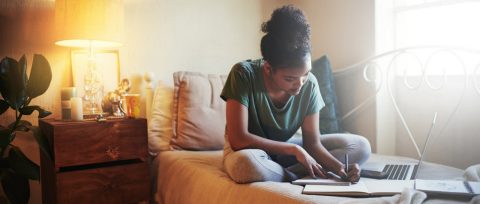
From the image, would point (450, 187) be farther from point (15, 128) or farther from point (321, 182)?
point (15, 128)

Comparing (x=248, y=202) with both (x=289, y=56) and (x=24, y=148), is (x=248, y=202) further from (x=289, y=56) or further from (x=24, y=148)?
(x=24, y=148)

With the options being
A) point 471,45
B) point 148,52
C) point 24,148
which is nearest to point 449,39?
point 471,45

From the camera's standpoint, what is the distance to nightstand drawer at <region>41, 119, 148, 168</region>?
1.60 m

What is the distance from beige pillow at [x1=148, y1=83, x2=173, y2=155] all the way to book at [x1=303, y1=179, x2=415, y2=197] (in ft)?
3.17

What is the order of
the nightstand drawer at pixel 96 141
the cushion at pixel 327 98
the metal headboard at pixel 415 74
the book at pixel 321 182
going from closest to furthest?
the book at pixel 321 182 → the nightstand drawer at pixel 96 141 → the metal headboard at pixel 415 74 → the cushion at pixel 327 98

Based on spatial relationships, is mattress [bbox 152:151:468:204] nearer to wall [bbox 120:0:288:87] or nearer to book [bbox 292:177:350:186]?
book [bbox 292:177:350:186]

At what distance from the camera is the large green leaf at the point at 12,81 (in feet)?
4.57

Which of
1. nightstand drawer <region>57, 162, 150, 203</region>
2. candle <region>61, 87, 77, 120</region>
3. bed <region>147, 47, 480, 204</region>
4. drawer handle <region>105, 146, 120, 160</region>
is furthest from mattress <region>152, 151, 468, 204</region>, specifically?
candle <region>61, 87, 77, 120</region>

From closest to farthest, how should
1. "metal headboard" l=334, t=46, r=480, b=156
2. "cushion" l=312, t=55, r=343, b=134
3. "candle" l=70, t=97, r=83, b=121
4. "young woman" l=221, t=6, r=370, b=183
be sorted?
"young woman" l=221, t=6, r=370, b=183 → "candle" l=70, t=97, r=83, b=121 → "metal headboard" l=334, t=46, r=480, b=156 → "cushion" l=312, t=55, r=343, b=134

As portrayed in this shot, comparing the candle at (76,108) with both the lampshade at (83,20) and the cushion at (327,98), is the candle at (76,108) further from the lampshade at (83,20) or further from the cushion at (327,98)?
the cushion at (327,98)

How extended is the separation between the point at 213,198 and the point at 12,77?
2.61ft

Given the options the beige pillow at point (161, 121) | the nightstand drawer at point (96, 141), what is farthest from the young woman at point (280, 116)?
the beige pillow at point (161, 121)

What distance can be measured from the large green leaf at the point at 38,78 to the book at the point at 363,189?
0.96 m

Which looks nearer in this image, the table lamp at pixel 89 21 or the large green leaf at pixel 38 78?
the large green leaf at pixel 38 78
